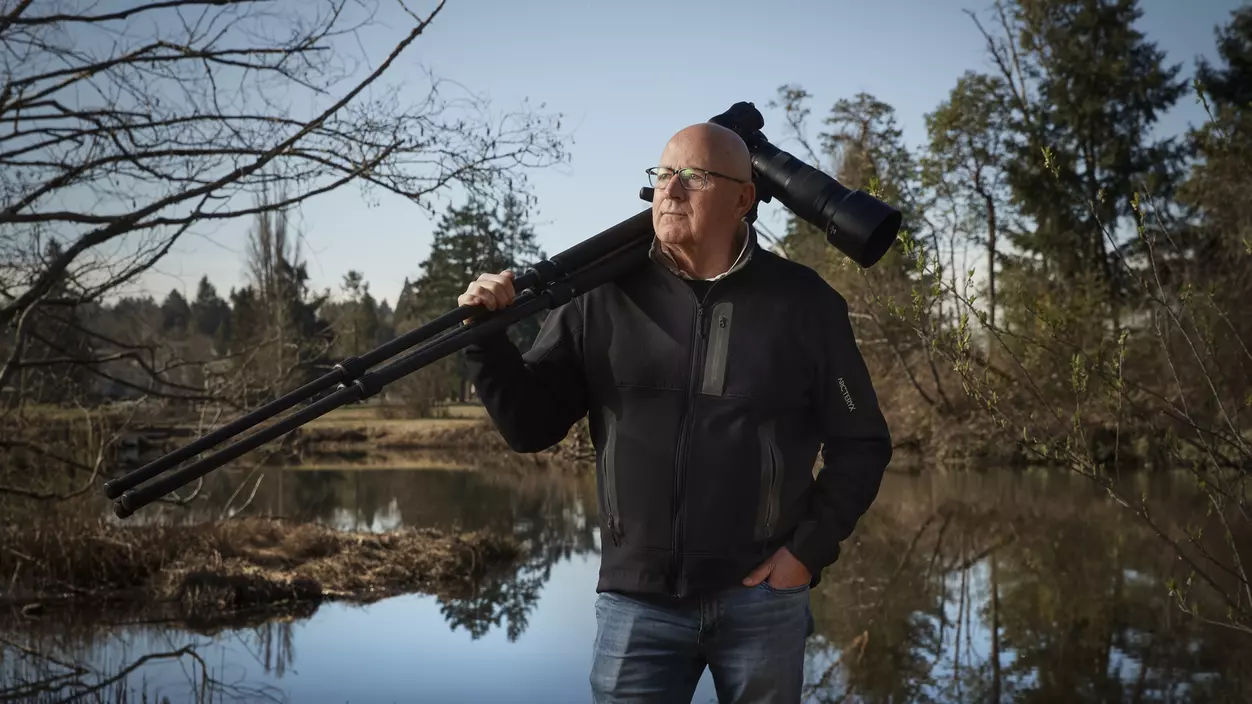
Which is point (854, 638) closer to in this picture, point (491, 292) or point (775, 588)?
point (775, 588)

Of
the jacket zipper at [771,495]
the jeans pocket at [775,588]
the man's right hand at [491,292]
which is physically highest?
the man's right hand at [491,292]

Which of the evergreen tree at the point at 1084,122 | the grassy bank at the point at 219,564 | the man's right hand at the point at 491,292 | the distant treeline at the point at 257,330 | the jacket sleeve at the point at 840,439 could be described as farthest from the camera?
the evergreen tree at the point at 1084,122

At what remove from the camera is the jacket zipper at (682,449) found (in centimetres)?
209

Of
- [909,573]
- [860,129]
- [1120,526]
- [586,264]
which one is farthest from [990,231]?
[586,264]

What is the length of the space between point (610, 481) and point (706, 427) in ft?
0.70

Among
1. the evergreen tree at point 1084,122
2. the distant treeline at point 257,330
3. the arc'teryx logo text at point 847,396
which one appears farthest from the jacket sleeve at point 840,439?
the evergreen tree at point 1084,122

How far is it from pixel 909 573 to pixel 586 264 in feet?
26.3

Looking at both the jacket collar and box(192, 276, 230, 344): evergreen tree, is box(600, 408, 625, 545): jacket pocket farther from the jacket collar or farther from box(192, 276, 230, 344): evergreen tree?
box(192, 276, 230, 344): evergreen tree

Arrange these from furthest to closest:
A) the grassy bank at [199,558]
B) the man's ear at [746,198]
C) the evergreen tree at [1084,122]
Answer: the evergreen tree at [1084,122], the grassy bank at [199,558], the man's ear at [746,198]

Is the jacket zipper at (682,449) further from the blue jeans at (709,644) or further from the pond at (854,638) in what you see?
the pond at (854,638)

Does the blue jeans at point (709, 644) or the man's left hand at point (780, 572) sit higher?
the man's left hand at point (780, 572)

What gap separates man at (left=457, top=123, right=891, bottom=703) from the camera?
2096 mm

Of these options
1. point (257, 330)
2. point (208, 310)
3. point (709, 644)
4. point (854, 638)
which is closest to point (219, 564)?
point (854, 638)

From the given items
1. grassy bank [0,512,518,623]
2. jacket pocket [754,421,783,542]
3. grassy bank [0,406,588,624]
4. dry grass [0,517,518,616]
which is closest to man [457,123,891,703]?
jacket pocket [754,421,783,542]
